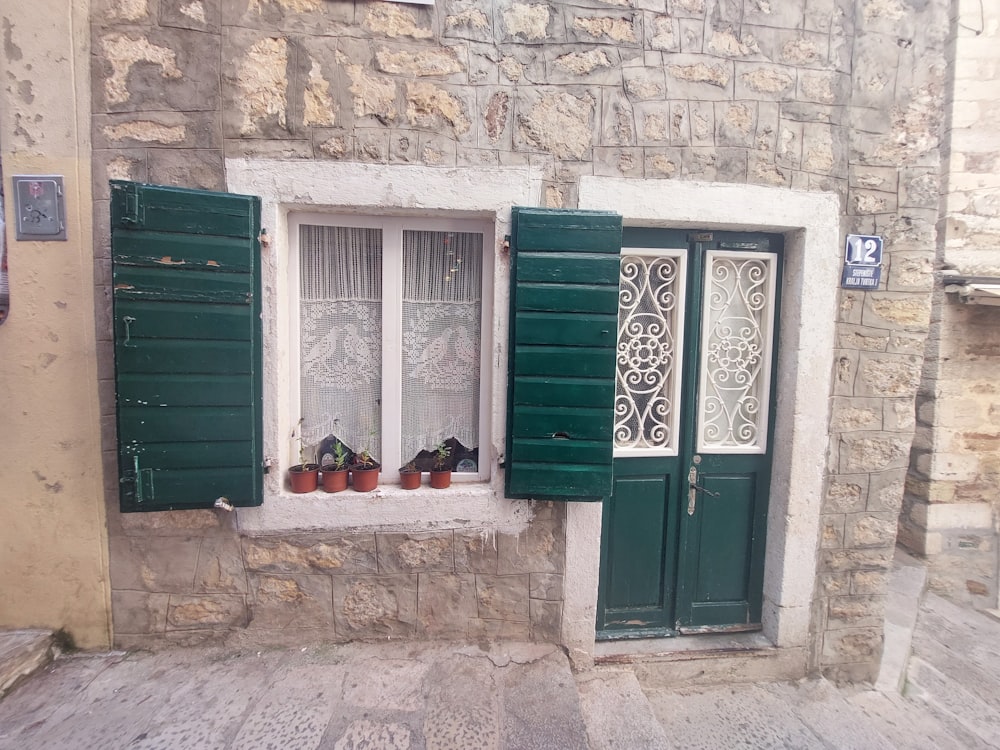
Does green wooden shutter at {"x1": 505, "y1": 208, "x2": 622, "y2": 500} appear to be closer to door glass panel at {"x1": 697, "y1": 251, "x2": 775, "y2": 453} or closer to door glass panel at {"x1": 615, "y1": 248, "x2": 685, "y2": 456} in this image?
door glass panel at {"x1": 615, "y1": 248, "x2": 685, "y2": 456}

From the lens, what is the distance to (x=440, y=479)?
251 centimetres

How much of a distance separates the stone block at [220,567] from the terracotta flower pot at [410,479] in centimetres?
92

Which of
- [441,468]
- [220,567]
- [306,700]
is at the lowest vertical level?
[306,700]

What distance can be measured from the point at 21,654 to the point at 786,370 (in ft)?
14.1

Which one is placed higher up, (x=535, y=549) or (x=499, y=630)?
(x=535, y=549)

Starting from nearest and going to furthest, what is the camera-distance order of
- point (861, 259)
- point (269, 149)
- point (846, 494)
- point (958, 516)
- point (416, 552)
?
point (269, 149)
point (416, 552)
point (861, 259)
point (846, 494)
point (958, 516)

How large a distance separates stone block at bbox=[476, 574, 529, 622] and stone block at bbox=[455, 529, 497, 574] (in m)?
0.06

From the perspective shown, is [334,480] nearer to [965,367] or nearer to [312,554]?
[312,554]

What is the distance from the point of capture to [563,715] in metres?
2.07

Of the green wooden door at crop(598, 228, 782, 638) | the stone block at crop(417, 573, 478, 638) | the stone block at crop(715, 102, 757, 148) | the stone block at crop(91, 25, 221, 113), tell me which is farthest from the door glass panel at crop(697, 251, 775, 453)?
the stone block at crop(91, 25, 221, 113)

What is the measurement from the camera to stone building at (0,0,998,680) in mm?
2238

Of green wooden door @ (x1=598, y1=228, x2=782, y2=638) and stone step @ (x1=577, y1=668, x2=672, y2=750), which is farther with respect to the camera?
green wooden door @ (x1=598, y1=228, x2=782, y2=638)

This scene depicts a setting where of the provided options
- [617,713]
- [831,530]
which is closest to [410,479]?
[617,713]

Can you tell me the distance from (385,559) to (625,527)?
56.6 inches
